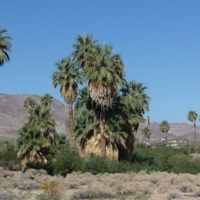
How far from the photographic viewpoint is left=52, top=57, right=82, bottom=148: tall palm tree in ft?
201

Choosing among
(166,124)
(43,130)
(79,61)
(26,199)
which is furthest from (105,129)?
(166,124)

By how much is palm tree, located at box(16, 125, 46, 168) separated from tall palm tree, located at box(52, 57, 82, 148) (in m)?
7.70

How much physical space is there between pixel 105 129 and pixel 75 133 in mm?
3676

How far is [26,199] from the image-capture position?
22312 mm

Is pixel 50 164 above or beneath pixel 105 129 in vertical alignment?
beneath

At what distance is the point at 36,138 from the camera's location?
53500 millimetres

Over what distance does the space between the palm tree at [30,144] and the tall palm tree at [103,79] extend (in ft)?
23.0

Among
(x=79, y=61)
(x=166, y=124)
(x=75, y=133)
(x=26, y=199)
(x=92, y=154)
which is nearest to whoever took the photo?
(x=26, y=199)

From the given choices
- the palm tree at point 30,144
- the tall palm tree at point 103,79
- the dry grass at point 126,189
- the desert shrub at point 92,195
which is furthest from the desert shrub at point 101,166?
the desert shrub at point 92,195

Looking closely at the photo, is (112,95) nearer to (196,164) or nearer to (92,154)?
(92,154)

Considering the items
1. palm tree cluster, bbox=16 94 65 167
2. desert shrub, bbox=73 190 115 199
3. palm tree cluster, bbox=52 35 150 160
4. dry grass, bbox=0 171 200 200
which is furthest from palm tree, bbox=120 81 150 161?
desert shrub, bbox=73 190 115 199

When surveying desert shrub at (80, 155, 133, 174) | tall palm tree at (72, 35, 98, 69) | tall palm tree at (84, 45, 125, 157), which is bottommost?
desert shrub at (80, 155, 133, 174)

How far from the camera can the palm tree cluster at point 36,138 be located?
174 ft

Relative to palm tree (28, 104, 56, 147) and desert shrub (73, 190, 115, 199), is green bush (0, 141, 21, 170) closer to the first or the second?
palm tree (28, 104, 56, 147)
